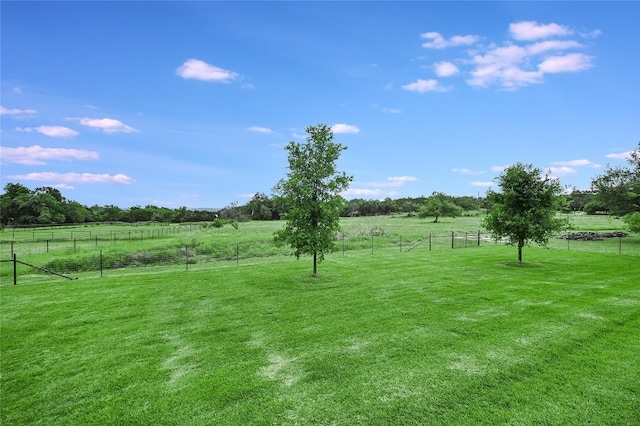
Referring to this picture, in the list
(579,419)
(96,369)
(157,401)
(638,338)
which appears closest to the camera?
(579,419)

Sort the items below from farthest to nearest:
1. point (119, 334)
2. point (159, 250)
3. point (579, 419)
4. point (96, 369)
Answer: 1. point (159, 250)
2. point (119, 334)
3. point (96, 369)
4. point (579, 419)

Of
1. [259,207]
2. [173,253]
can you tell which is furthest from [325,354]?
[259,207]

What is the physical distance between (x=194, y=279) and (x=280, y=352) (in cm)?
1052

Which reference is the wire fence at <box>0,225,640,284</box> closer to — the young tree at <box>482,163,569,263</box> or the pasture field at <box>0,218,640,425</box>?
the young tree at <box>482,163,569,263</box>

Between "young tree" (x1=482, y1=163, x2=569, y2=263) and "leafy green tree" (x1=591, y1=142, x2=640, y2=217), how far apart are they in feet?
79.2

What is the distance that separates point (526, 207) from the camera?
67.5 feet

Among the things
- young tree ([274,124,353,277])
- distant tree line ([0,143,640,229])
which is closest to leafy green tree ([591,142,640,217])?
distant tree line ([0,143,640,229])

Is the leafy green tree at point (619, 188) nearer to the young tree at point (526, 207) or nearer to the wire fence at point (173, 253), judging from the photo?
the wire fence at point (173, 253)

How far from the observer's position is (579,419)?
5379mm

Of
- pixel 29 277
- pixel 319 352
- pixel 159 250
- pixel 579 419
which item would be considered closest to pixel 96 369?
pixel 319 352

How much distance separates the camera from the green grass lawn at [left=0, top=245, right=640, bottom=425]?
5750 millimetres

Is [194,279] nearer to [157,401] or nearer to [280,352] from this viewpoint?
[280,352]

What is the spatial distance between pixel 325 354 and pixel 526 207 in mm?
17341

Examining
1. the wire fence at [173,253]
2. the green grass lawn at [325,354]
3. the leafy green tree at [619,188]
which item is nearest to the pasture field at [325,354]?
the green grass lawn at [325,354]
